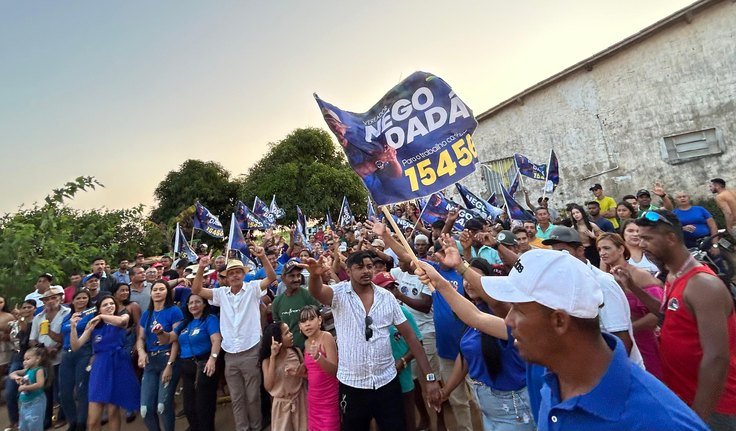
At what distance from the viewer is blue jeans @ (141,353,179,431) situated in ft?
16.1

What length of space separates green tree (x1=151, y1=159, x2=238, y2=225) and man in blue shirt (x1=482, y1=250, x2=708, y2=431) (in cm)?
3962

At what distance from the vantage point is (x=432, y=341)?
15.8 ft

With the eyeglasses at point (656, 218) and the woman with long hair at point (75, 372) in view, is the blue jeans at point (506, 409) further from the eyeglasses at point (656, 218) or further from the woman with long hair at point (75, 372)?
the woman with long hair at point (75, 372)

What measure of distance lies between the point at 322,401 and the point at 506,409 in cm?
193

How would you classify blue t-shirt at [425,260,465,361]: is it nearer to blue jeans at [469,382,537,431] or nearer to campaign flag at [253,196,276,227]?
blue jeans at [469,382,537,431]

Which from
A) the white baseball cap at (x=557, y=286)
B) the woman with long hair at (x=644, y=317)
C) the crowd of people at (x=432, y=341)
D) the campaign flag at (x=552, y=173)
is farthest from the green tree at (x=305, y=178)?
the white baseball cap at (x=557, y=286)

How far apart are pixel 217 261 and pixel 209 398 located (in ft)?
14.1

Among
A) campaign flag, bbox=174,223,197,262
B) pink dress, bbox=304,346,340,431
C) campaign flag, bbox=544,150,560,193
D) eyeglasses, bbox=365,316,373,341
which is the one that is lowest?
pink dress, bbox=304,346,340,431

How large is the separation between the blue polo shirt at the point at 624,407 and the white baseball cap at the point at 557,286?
0.62ft

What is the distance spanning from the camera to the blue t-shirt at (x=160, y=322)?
16.8 ft

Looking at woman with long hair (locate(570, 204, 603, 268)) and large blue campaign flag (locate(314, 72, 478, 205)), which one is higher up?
large blue campaign flag (locate(314, 72, 478, 205))

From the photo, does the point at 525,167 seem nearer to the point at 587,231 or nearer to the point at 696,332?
the point at 587,231

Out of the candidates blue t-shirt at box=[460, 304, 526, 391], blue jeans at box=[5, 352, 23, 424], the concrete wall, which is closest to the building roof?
the concrete wall

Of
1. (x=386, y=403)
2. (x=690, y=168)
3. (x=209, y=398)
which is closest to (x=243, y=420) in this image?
(x=209, y=398)
